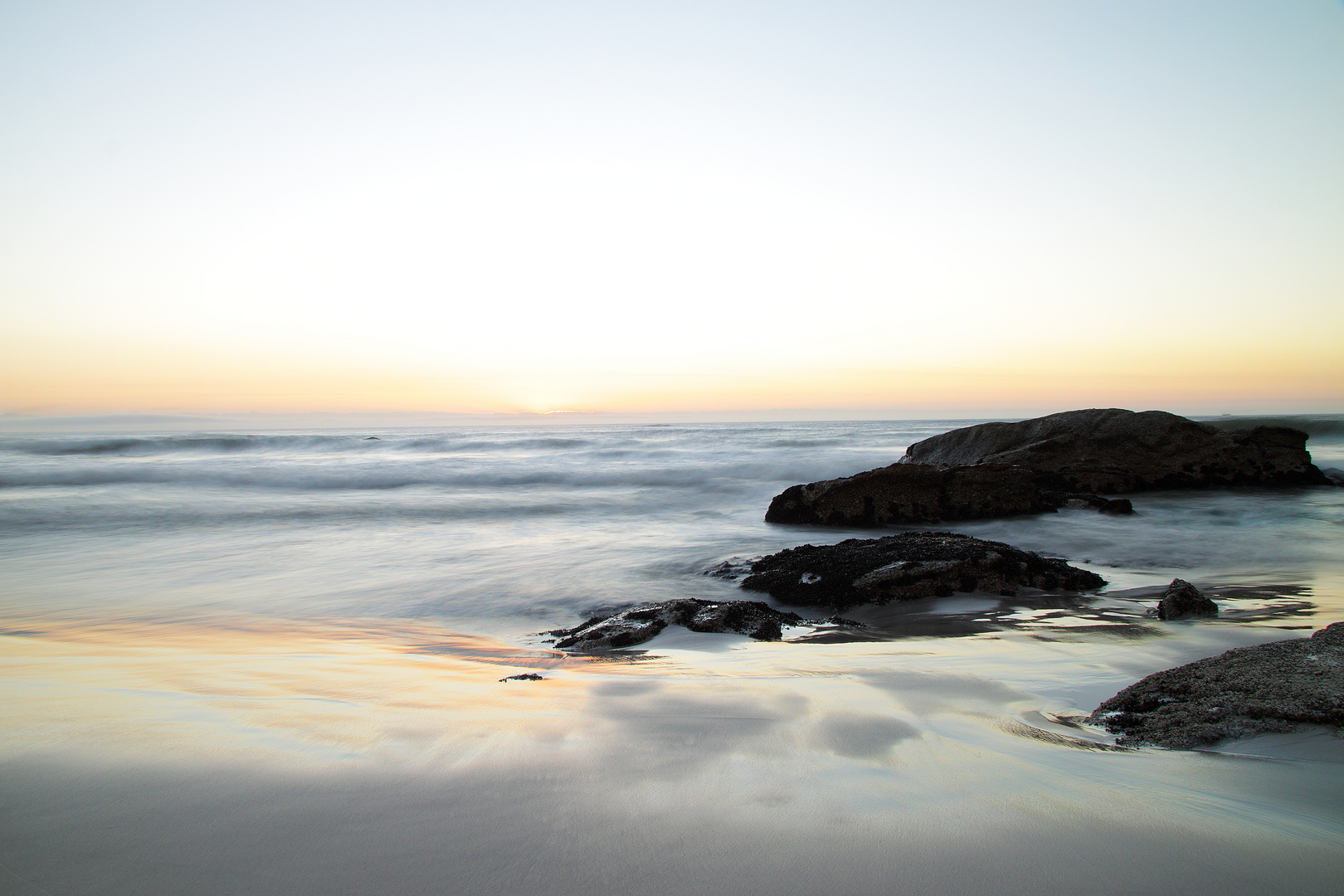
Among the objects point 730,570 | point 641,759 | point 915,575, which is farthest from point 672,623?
point 641,759

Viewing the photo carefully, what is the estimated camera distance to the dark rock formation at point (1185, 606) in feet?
12.0

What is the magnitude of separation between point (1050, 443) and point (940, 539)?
5896 millimetres

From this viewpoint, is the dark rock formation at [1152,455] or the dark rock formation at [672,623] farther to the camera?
the dark rock formation at [1152,455]

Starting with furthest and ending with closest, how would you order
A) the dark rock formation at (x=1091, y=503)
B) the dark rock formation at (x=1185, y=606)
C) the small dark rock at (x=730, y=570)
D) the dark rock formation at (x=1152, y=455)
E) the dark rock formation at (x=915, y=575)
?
the dark rock formation at (x=1152, y=455) → the dark rock formation at (x=1091, y=503) → the small dark rock at (x=730, y=570) → the dark rock formation at (x=915, y=575) → the dark rock formation at (x=1185, y=606)

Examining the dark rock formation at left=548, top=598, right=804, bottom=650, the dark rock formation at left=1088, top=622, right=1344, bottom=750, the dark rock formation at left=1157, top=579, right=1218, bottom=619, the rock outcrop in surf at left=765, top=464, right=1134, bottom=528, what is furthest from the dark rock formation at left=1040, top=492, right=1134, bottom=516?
the dark rock formation at left=1088, top=622, right=1344, bottom=750

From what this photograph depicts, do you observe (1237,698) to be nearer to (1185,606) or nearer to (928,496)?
(1185,606)

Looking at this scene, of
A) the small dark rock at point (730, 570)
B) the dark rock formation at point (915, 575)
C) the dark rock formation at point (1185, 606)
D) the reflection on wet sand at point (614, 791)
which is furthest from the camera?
the small dark rock at point (730, 570)

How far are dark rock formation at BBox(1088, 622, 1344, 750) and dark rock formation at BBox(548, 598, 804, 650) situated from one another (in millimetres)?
1882

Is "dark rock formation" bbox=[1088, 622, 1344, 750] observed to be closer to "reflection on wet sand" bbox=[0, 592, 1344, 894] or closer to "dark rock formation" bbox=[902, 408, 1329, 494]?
"reflection on wet sand" bbox=[0, 592, 1344, 894]

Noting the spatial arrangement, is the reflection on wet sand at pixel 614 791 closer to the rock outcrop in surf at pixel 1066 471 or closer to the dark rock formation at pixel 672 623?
the dark rock formation at pixel 672 623

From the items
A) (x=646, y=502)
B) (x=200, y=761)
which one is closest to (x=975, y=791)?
(x=200, y=761)

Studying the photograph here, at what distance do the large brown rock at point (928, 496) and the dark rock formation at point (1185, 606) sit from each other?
411 centimetres

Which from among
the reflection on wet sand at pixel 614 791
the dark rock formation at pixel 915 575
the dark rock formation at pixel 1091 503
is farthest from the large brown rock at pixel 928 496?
the reflection on wet sand at pixel 614 791

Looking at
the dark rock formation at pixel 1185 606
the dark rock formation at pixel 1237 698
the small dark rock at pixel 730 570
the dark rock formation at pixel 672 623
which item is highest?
the dark rock formation at pixel 1237 698
